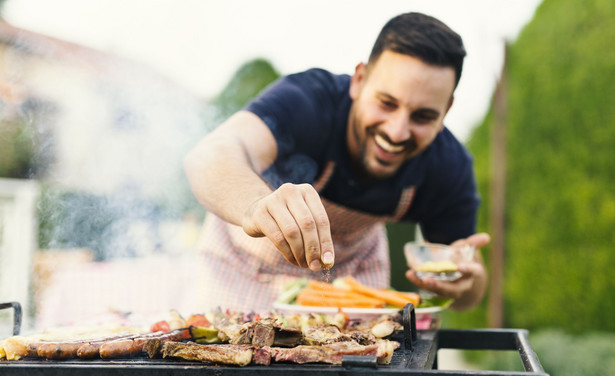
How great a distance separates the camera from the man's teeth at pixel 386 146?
2168 millimetres

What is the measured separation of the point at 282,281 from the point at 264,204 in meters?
1.52

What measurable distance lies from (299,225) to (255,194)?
0.33 m

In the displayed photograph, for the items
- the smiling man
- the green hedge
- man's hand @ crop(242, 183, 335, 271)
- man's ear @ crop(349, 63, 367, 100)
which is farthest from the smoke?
the green hedge

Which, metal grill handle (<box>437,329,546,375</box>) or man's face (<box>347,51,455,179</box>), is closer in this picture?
metal grill handle (<box>437,329,546,375</box>)

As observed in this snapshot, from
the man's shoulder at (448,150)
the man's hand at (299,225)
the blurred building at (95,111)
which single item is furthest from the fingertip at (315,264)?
the blurred building at (95,111)

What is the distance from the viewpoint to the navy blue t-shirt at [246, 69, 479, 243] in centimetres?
217

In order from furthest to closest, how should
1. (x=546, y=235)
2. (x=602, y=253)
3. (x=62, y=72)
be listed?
(x=62, y=72), (x=546, y=235), (x=602, y=253)

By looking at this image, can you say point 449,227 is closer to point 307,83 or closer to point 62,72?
point 307,83

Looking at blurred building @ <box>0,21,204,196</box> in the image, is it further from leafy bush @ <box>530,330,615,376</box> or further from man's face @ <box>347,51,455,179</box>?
leafy bush @ <box>530,330,615,376</box>

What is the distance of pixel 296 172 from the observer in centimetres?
226

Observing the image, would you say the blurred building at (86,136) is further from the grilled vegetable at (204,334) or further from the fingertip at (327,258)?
the fingertip at (327,258)

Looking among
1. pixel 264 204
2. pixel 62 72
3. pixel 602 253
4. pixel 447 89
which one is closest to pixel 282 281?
pixel 447 89

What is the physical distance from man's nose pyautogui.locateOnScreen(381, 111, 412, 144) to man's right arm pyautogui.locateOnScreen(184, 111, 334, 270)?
0.45 m

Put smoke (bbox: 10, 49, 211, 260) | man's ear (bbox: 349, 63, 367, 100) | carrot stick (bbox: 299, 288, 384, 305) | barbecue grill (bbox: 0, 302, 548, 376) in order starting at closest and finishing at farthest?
barbecue grill (bbox: 0, 302, 548, 376)
carrot stick (bbox: 299, 288, 384, 305)
man's ear (bbox: 349, 63, 367, 100)
smoke (bbox: 10, 49, 211, 260)
